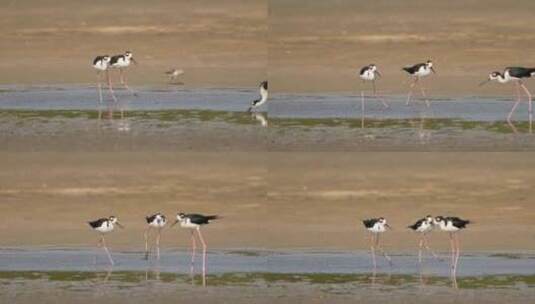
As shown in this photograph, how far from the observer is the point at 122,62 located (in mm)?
13281

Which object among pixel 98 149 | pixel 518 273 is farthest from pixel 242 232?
pixel 518 273

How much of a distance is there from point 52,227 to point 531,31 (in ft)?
13.4

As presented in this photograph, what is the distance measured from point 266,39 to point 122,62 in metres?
1.18

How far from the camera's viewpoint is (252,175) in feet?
41.8

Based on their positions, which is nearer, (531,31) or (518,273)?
(518,273)

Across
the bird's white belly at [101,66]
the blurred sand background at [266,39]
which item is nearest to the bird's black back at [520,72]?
the blurred sand background at [266,39]

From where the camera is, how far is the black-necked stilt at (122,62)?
43.4 ft

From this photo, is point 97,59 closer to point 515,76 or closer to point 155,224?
point 155,224

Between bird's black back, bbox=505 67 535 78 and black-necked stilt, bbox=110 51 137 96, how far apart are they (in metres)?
2.98

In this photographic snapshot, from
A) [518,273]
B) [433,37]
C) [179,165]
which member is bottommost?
[518,273]

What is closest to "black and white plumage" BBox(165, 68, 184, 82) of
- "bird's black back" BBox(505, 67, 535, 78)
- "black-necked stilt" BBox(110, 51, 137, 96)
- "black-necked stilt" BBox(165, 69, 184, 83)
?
"black-necked stilt" BBox(165, 69, 184, 83)

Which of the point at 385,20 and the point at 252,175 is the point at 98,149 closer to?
the point at 252,175

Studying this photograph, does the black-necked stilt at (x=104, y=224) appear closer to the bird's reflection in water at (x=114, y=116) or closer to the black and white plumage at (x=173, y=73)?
Answer: the bird's reflection in water at (x=114, y=116)

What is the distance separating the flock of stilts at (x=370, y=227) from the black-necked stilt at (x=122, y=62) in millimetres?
1197
